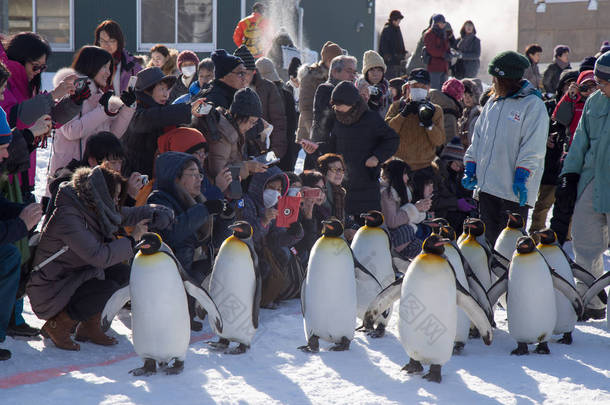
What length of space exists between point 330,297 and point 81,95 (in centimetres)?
193

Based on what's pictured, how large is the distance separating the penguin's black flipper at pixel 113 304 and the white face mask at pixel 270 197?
1.61m

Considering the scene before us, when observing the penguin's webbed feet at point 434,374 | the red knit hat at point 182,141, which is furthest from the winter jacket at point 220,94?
the penguin's webbed feet at point 434,374

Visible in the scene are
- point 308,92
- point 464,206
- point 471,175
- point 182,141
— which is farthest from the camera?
point 308,92

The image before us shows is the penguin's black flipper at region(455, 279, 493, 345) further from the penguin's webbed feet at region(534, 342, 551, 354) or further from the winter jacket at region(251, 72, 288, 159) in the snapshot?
the winter jacket at region(251, 72, 288, 159)

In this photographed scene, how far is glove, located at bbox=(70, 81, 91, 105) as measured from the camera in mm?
4793

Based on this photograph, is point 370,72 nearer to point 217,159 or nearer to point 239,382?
point 217,159

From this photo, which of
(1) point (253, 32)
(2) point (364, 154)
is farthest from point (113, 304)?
(1) point (253, 32)

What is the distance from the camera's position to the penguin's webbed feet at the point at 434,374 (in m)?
3.94

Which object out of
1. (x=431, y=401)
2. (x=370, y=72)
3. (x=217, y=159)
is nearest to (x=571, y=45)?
(x=370, y=72)

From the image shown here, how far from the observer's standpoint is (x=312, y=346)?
4.41 meters

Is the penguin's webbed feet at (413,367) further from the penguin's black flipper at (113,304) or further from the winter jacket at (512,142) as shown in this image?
the winter jacket at (512,142)

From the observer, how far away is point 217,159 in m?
5.32

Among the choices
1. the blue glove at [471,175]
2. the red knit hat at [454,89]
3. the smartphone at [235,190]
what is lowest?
the smartphone at [235,190]

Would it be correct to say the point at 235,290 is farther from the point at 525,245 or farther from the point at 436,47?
the point at 436,47
